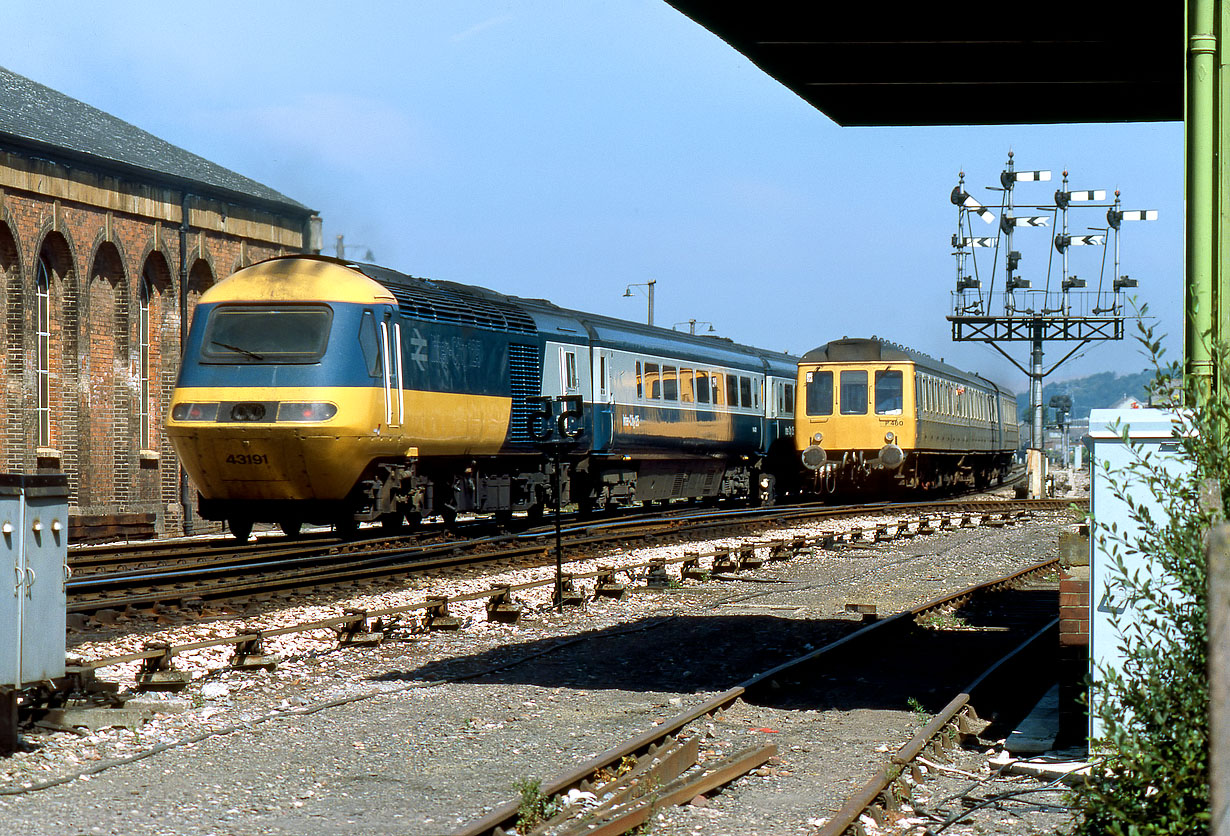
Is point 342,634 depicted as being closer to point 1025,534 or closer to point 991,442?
point 1025,534

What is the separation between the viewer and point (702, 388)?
2948cm

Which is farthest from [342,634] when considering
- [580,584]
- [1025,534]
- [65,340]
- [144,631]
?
[65,340]

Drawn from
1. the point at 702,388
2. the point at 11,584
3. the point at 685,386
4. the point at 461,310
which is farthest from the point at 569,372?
the point at 11,584

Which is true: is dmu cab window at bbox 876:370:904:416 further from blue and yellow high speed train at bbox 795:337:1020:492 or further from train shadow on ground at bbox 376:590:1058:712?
train shadow on ground at bbox 376:590:1058:712

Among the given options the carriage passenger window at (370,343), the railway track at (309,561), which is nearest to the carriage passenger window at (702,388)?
the railway track at (309,561)

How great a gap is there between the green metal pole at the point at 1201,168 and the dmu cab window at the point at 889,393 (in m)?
24.3

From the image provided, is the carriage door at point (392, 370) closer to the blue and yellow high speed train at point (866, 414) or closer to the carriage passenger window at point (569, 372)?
the carriage passenger window at point (569, 372)

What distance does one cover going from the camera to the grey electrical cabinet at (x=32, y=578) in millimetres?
7770

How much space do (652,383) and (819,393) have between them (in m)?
5.95

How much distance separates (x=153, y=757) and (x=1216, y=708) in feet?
19.5

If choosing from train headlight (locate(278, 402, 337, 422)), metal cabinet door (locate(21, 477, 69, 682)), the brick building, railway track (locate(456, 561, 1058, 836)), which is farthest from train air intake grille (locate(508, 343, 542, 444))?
metal cabinet door (locate(21, 477, 69, 682))

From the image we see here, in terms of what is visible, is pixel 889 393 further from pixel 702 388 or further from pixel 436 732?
pixel 436 732

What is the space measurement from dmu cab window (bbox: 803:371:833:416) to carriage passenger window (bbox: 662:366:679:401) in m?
4.62

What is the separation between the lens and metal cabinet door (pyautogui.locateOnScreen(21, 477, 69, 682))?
7941mm
